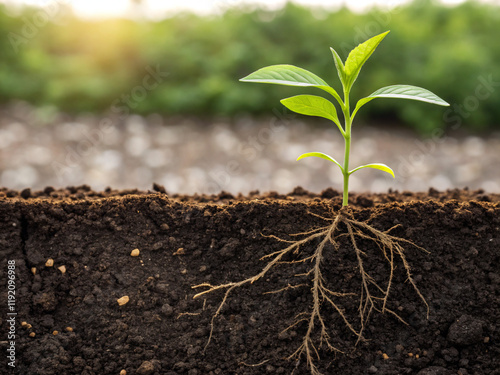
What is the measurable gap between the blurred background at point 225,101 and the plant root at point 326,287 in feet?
9.75

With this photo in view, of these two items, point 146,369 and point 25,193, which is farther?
point 25,193

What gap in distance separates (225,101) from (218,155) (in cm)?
84

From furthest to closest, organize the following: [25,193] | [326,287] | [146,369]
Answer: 1. [25,193]
2. [326,287]
3. [146,369]

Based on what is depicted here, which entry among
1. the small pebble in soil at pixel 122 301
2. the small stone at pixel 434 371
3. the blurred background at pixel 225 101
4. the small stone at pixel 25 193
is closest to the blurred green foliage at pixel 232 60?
the blurred background at pixel 225 101

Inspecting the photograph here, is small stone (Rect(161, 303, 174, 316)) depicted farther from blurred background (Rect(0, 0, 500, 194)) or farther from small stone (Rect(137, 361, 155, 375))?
blurred background (Rect(0, 0, 500, 194))

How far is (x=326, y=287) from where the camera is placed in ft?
Result: 4.55

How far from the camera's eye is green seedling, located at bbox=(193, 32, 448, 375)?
1.32 meters

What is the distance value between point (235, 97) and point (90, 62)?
203 cm

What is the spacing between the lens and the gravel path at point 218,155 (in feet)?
14.9

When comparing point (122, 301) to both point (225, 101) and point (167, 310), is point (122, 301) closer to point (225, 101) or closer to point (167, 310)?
point (167, 310)

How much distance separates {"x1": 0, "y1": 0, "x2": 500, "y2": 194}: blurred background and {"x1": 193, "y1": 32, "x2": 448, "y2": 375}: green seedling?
297 cm

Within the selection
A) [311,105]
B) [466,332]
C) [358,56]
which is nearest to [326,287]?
[466,332]

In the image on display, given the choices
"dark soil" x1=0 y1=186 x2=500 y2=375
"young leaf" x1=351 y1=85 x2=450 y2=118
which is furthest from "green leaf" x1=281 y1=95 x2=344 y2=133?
"dark soil" x1=0 y1=186 x2=500 y2=375

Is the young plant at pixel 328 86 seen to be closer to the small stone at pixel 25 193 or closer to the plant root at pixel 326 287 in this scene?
the plant root at pixel 326 287
